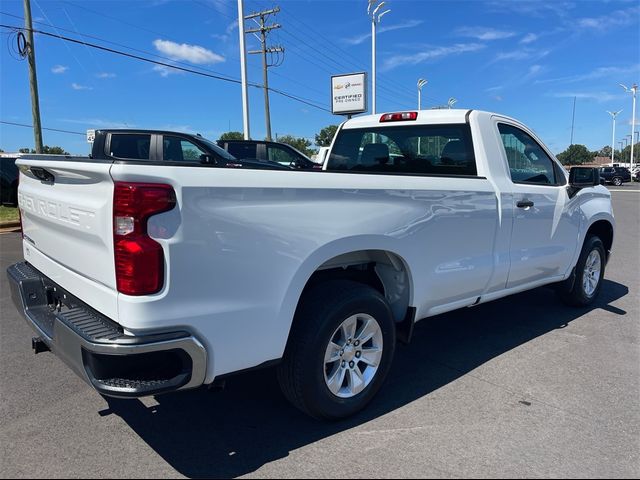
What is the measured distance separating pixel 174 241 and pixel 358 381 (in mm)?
1561

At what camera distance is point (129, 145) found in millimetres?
8594

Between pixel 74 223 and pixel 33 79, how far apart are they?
15.8 metres

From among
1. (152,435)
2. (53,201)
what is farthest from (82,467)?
(53,201)

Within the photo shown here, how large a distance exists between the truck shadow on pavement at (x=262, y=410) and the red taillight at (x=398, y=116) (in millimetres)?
2007

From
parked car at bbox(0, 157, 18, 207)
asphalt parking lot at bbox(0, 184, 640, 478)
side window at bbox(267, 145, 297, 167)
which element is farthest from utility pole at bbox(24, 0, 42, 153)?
asphalt parking lot at bbox(0, 184, 640, 478)

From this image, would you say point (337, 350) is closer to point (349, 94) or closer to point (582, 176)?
point (582, 176)

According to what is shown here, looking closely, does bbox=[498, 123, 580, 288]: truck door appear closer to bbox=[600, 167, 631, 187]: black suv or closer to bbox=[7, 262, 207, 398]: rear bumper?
bbox=[7, 262, 207, 398]: rear bumper

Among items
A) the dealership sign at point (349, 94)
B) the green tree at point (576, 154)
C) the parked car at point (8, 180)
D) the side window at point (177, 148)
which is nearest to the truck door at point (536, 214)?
the side window at point (177, 148)

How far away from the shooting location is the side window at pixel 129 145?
845 cm

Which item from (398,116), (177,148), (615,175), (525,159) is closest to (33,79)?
(177,148)

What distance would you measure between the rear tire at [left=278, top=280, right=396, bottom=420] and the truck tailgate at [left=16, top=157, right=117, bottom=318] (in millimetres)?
1035

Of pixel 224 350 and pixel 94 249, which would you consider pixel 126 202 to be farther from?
pixel 224 350

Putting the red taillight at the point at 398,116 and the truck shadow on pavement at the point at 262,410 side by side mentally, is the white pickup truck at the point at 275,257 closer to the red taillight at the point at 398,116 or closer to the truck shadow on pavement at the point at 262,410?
the red taillight at the point at 398,116

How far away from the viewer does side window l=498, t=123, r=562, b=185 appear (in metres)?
4.39
